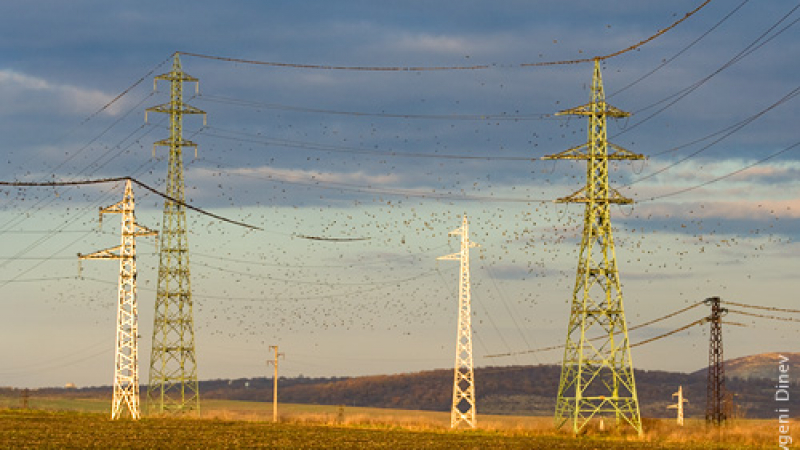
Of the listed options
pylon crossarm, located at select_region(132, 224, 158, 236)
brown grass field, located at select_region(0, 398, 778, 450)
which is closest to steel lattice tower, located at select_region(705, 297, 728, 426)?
brown grass field, located at select_region(0, 398, 778, 450)

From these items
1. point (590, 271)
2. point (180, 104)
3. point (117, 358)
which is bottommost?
point (117, 358)

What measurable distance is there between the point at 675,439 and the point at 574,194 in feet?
56.3

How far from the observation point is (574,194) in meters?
73.1

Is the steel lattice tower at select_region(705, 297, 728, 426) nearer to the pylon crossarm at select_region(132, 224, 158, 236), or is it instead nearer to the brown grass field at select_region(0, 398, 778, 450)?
the brown grass field at select_region(0, 398, 778, 450)

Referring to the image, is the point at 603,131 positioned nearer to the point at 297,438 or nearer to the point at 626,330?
the point at 626,330

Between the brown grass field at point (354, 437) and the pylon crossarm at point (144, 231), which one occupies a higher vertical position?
the pylon crossarm at point (144, 231)

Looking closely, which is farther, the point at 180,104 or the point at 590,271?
the point at 180,104

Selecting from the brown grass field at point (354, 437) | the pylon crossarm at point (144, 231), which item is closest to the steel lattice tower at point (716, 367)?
the brown grass field at point (354, 437)

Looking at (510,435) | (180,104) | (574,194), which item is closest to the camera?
(574,194)

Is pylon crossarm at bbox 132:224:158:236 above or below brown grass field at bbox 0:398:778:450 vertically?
above

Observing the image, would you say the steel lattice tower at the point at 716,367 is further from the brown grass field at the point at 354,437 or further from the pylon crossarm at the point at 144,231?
the pylon crossarm at the point at 144,231

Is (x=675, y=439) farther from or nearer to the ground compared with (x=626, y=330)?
nearer to the ground

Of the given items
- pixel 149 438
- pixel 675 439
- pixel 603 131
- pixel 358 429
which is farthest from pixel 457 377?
pixel 149 438

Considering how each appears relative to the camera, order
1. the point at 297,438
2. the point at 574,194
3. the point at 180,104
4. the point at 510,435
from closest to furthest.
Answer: the point at 297,438
the point at 574,194
the point at 510,435
the point at 180,104
